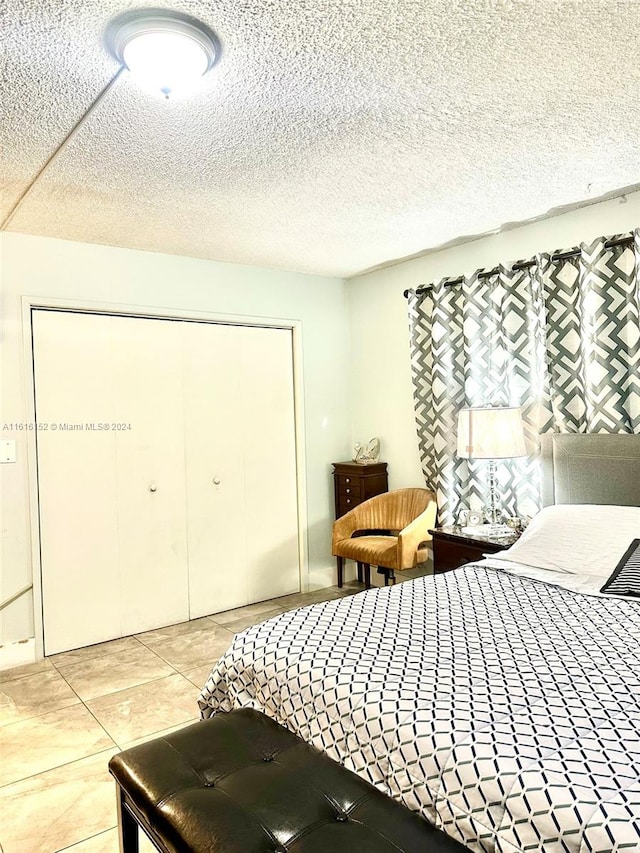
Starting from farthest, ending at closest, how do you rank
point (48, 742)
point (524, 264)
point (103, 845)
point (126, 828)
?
point (524, 264), point (48, 742), point (103, 845), point (126, 828)

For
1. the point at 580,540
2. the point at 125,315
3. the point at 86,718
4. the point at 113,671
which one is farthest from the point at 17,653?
the point at 580,540

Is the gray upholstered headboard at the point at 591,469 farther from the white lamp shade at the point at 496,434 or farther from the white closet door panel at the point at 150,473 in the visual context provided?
the white closet door panel at the point at 150,473

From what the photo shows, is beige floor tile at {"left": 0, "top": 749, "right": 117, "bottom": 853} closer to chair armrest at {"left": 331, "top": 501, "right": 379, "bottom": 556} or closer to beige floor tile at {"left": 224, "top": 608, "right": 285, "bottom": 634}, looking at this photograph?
beige floor tile at {"left": 224, "top": 608, "right": 285, "bottom": 634}

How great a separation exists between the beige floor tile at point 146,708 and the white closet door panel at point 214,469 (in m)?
1.07

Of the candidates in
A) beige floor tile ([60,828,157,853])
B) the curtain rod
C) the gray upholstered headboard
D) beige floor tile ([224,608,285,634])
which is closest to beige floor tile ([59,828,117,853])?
beige floor tile ([60,828,157,853])

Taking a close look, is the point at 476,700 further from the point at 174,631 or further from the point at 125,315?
the point at 125,315

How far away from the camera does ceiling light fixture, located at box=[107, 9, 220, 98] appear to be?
5.43 feet

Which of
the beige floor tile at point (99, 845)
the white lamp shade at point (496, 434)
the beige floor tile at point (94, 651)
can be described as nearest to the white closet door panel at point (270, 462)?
the beige floor tile at point (94, 651)

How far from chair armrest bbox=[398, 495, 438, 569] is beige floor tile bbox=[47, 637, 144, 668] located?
1.72m

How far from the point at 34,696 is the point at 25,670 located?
1.27 ft

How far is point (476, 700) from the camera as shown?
1.54 meters

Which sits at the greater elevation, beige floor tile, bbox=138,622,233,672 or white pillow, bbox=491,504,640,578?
white pillow, bbox=491,504,640,578

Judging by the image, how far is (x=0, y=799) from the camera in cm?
227

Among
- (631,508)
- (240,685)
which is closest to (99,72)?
(240,685)
